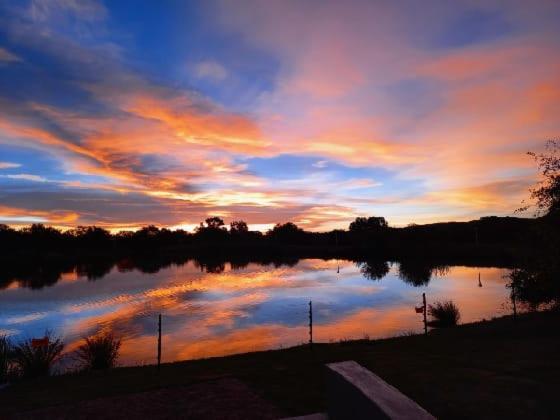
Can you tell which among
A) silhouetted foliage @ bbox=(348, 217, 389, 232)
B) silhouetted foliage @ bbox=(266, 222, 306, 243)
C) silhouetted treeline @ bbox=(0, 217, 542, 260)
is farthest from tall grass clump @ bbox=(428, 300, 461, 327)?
silhouetted foliage @ bbox=(348, 217, 389, 232)

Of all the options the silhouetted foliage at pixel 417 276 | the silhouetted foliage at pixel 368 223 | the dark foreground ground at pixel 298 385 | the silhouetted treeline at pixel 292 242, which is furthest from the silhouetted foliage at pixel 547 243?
the silhouetted foliage at pixel 368 223

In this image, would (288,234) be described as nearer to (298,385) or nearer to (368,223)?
(368,223)

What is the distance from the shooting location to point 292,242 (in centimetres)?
18262

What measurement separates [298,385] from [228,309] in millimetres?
27204

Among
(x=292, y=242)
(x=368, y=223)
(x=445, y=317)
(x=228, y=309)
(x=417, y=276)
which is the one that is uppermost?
(x=368, y=223)

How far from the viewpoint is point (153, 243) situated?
17825 centimetres

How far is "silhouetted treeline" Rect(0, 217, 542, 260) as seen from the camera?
114562 mm

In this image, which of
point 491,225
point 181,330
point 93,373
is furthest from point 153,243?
point 93,373

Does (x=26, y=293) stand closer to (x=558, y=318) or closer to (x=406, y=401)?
(x=558, y=318)

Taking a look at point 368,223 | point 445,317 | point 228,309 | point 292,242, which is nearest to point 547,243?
point 445,317

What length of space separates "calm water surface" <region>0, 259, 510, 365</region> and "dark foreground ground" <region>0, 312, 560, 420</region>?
8.50 metres

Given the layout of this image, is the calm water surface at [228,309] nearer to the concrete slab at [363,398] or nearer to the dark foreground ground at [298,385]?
the dark foreground ground at [298,385]

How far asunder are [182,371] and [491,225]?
498ft

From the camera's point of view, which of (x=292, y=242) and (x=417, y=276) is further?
(x=292, y=242)
